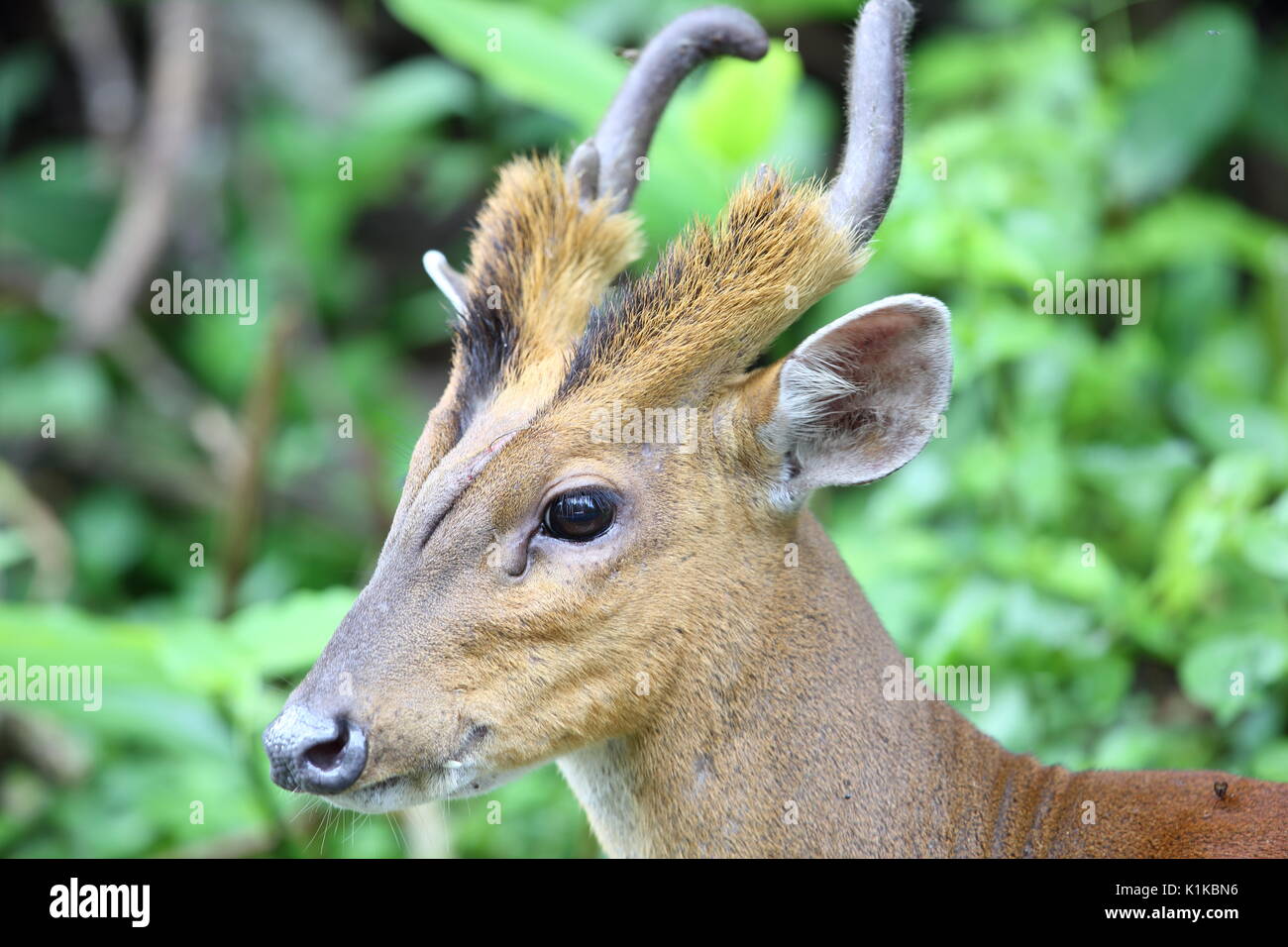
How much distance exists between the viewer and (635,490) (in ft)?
11.2

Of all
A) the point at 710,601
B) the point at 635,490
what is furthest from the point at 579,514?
the point at 710,601

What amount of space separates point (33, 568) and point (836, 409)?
17.6 feet

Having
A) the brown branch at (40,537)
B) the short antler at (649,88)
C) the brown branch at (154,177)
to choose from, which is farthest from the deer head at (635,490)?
the brown branch at (154,177)

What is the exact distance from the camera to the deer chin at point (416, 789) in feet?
10.6

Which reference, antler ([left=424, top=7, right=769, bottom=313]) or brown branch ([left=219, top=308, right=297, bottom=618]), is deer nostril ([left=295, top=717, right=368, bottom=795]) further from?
brown branch ([left=219, top=308, right=297, bottom=618])

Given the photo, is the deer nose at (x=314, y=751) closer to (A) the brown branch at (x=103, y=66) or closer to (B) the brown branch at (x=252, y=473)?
(B) the brown branch at (x=252, y=473)

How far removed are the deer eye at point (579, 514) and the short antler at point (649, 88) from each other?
106 cm

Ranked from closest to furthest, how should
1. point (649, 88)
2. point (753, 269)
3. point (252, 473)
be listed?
point (753, 269)
point (649, 88)
point (252, 473)

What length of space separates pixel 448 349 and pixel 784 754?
6088 mm

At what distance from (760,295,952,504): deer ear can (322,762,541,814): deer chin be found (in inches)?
38.1

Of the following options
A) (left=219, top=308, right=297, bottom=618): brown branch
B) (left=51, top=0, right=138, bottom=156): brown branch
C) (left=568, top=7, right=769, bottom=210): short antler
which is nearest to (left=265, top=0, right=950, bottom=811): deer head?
(left=568, top=7, right=769, bottom=210): short antler

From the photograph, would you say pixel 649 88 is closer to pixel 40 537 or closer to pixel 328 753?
pixel 328 753

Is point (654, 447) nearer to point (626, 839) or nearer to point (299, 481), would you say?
point (626, 839)
